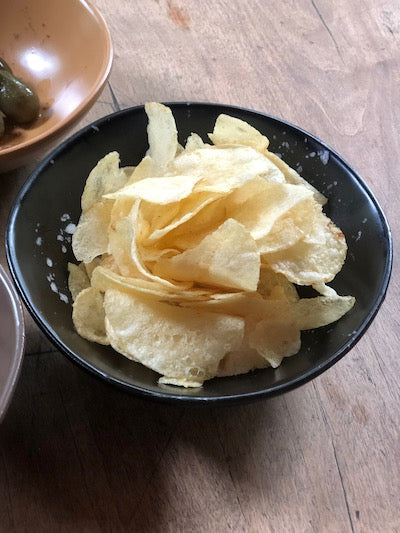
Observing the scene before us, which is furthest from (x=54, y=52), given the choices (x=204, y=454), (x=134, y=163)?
(x=204, y=454)

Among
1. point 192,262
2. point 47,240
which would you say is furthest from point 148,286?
point 47,240

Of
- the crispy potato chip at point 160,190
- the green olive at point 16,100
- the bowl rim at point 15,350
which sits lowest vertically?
Answer: the crispy potato chip at point 160,190

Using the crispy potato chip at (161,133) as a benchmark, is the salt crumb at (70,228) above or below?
below

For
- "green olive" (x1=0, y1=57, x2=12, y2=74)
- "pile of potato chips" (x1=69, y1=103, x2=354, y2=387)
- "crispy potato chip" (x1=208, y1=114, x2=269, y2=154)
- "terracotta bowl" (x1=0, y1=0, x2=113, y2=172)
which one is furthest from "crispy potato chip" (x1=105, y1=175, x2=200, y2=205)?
"green olive" (x1=0, y1=57, x2=12, y2=74)

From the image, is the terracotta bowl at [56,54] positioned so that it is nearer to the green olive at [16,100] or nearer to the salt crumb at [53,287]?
the green olive at [16,100]

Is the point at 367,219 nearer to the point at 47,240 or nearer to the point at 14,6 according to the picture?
the point at 47,240

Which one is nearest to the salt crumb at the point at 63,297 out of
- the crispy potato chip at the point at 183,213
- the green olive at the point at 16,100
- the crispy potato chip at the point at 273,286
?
the crispy potato chip at the point at 183,213
